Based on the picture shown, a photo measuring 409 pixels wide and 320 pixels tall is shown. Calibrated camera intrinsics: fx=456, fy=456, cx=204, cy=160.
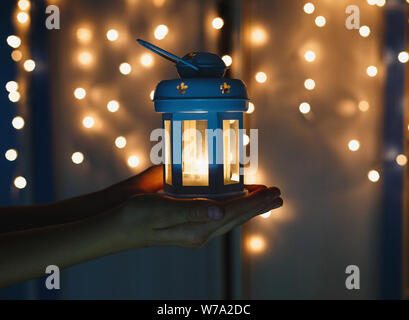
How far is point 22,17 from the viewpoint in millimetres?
1357

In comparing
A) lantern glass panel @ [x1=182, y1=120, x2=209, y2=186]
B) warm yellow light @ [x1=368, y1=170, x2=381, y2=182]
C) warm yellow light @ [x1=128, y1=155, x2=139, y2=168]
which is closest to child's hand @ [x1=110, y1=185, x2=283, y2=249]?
lantern glass panel @ [x1=182, y1=120, x2=209, y2=186]

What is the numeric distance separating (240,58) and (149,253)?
68cm

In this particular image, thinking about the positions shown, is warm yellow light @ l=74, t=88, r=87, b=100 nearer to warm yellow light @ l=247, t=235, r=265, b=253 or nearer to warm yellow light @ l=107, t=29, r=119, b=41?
warm yellow light @ l=107, t=29, r=119, b=41

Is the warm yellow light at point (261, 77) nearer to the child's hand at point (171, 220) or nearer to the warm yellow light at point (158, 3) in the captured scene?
the warm yellow light at point (158, 3)

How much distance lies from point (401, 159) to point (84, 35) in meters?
1.03

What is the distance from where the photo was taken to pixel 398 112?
4.52ft

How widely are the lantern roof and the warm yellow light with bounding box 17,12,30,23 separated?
0.60 m

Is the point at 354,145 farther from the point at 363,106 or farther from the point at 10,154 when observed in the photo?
the point at 10,154

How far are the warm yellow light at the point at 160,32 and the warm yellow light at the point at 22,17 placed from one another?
15.1 inches

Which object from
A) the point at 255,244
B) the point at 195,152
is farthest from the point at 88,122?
the point at 255,244

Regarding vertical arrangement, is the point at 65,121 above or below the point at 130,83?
below

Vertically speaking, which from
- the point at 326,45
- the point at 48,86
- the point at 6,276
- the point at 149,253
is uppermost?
the point at 326,45
